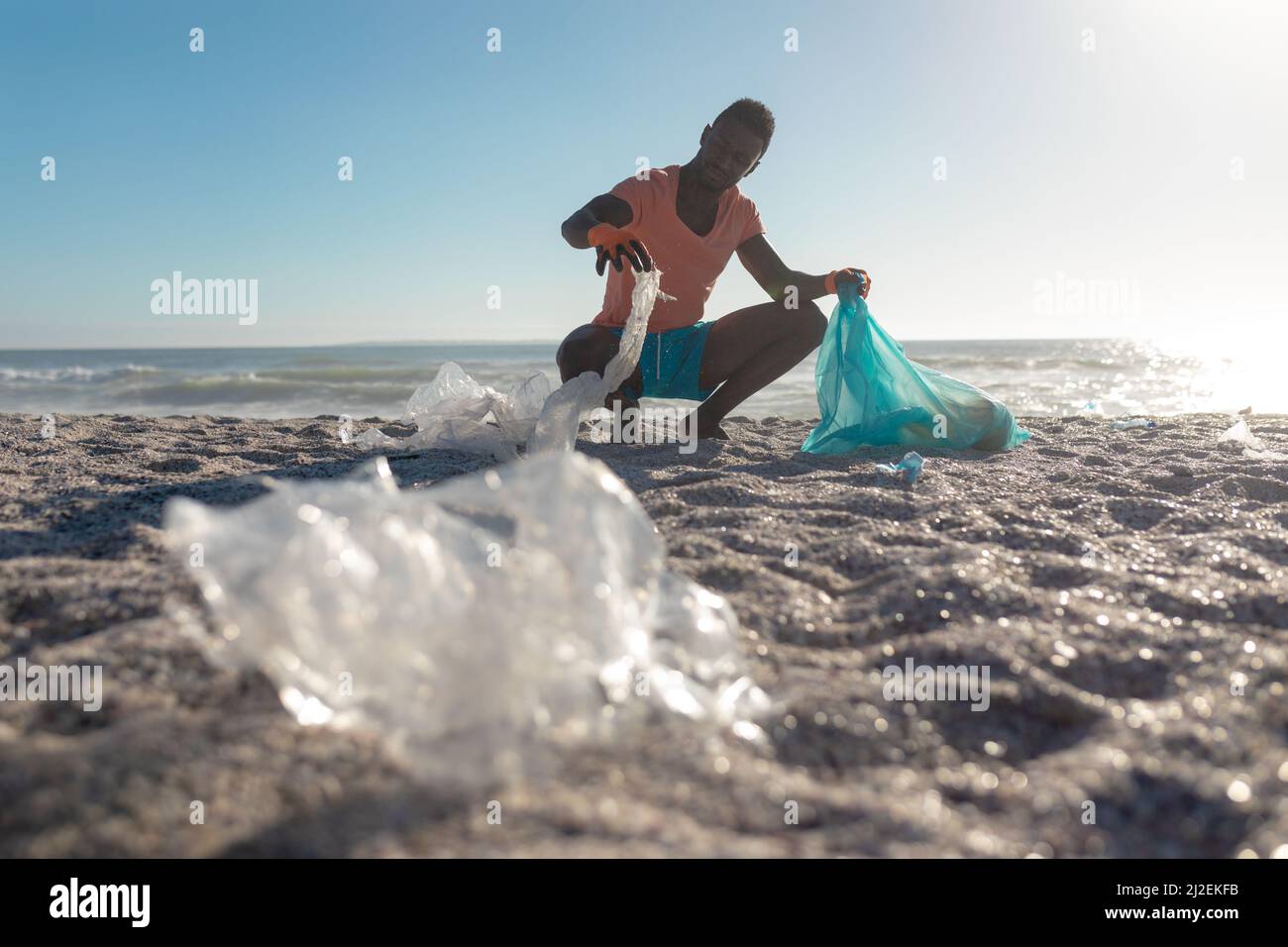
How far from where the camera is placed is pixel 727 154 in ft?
8.75

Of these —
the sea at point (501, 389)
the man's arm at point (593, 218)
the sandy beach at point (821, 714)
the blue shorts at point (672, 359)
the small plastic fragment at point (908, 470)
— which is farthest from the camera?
the sea at point (501, 389)

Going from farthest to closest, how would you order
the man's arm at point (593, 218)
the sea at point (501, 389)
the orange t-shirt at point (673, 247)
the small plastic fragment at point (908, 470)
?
the sea at point (501, 389), the orange t-shirt at point (673, 247), the man's arm at point (593, 218), the small plastic fragment at point (908, 470)

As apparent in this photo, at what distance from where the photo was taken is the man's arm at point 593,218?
2.60 metres

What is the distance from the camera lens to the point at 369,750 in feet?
2.85

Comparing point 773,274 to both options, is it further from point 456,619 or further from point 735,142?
point 456,619

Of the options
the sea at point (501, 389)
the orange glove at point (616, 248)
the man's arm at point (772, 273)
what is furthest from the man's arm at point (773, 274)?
the sea at point (501, 389)

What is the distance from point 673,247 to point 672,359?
0.40 metres

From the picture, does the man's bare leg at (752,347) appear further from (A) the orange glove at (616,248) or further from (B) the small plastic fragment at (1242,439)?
(B) the small plastic fragment at (1242,439)

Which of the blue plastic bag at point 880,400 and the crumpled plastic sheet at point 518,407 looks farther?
the blue plastic bag at point 880,400

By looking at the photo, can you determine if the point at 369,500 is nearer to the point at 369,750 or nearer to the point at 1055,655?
the point at 369,750

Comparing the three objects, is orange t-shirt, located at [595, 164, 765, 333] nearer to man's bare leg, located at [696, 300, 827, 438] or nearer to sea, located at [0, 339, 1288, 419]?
man's bare leg, located at [696, 300, 827, 438]

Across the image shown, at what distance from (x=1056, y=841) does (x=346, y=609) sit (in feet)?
2.52

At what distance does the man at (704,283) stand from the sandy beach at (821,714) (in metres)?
1.04
